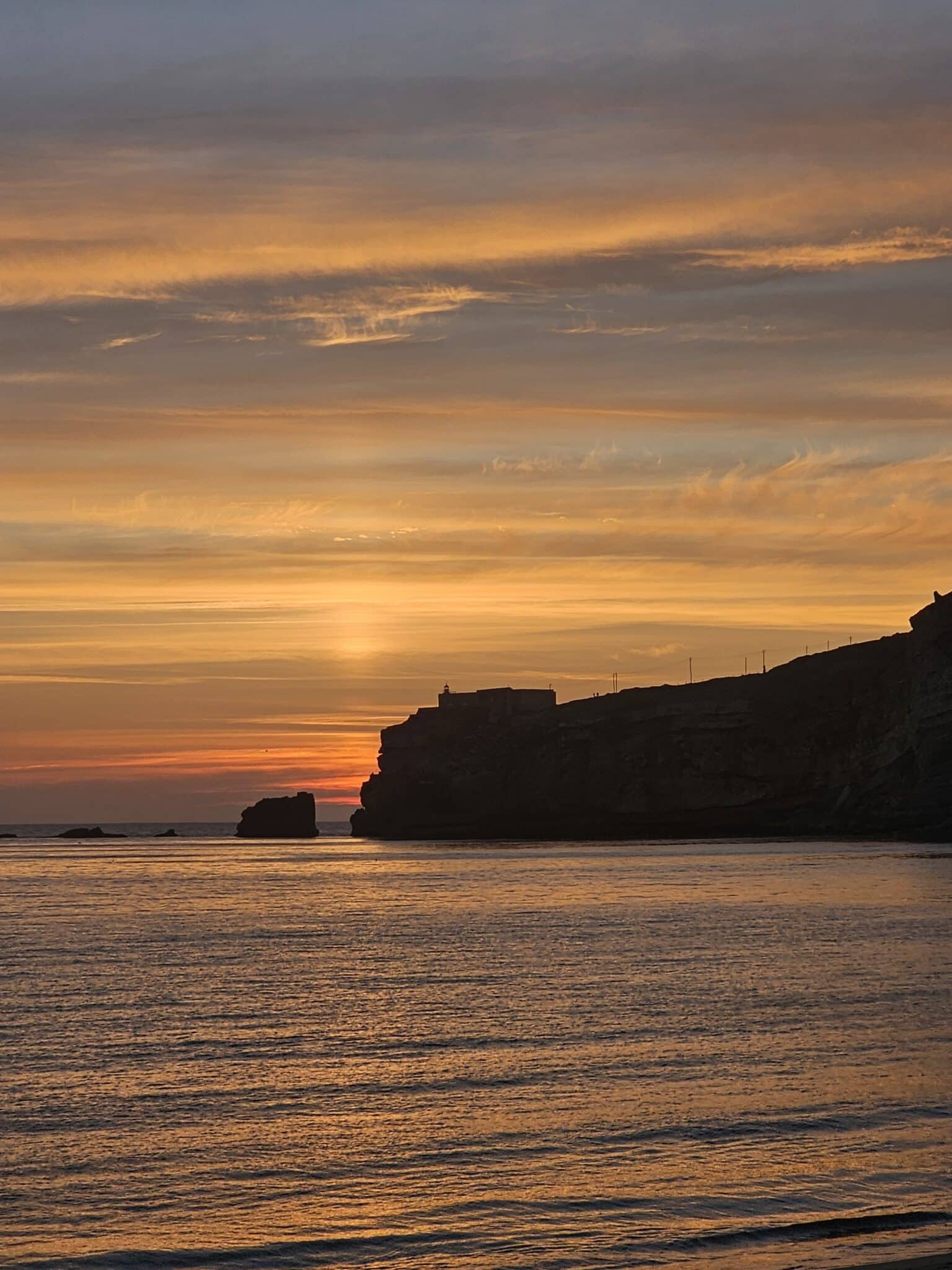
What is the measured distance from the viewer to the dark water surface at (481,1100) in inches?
818

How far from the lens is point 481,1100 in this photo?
30.0 metres

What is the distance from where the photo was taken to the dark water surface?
68.1 feet

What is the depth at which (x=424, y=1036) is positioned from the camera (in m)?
38.5

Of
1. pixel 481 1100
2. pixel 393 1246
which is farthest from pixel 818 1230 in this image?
pixel 481 1100

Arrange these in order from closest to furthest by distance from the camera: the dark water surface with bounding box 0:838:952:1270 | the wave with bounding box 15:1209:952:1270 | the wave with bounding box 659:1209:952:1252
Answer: the wave with bounding box 15:1209:952:1270, the wave with bounding box 659:1209:952:1252, the dark water surface with bounding box 0:838:952:1270

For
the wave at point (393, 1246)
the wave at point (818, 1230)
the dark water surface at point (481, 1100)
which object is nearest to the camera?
the wave at point (393, 1246)

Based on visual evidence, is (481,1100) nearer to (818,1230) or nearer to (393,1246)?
(393,1246)

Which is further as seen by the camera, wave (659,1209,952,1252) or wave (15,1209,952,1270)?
wave (659,1209,952,1252)

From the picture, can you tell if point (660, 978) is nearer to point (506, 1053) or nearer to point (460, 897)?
point (506, 1053)

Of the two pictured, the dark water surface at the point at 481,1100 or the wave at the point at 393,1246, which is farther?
the dark water surface at the point at 481,1100

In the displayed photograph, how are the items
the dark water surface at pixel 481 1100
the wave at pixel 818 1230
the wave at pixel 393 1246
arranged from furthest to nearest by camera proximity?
the dark water surface at pixel 481 1100, the wave at pixel 818 1230, the wave at pixel 393 1246

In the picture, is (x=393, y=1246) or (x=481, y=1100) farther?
(x=481, y=1100)

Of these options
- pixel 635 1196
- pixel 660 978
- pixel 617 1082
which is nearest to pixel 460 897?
pixel 660 978

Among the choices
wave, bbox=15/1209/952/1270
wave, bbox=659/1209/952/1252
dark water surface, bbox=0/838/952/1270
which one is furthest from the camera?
dark water surface, bbox=0/838/952/1270
